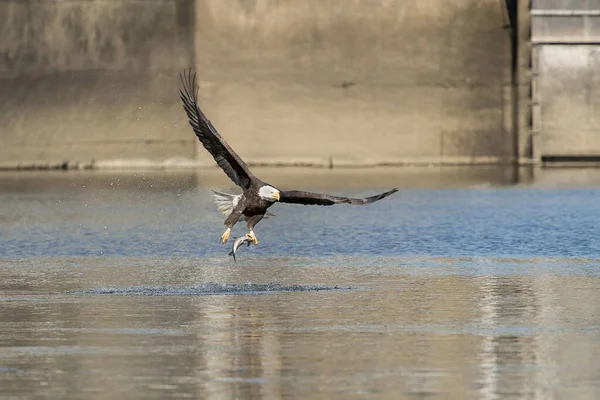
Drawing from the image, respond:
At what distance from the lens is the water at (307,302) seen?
11.2 metres

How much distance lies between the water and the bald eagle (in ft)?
2.32

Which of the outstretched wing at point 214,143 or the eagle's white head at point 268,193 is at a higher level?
the outstretched wing at point 214,143

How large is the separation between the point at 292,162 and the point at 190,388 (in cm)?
3219

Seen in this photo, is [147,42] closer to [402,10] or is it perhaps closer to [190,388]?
[402,10]

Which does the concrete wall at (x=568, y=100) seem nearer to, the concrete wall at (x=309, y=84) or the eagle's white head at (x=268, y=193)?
the concrete wall at (x=309, y=84)

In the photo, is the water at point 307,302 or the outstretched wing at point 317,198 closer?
the water at point 307,302

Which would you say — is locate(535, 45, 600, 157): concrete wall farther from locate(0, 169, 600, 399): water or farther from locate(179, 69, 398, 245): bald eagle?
locate(179, 69, 398, 245): bald eagle

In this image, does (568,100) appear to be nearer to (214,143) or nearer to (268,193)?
(268,193)

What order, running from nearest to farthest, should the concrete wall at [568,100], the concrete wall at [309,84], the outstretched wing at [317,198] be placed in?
the outstretched wing at [317,198] → the concrete wall at [568,100] → the concrete wall at [309,84]

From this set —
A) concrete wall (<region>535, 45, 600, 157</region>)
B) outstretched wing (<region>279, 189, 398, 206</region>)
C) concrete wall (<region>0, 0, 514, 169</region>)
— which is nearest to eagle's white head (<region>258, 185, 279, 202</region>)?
outstretched wing (<region>279, 189, 398, 206</region>)

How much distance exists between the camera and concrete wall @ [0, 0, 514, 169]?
42.8 m

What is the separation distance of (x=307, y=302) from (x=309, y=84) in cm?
2757

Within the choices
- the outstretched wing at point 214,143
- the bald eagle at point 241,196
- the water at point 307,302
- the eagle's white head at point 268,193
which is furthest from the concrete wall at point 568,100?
the eagle's white head at point 268,193

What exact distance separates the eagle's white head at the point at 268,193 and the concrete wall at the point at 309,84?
24.4 meters
